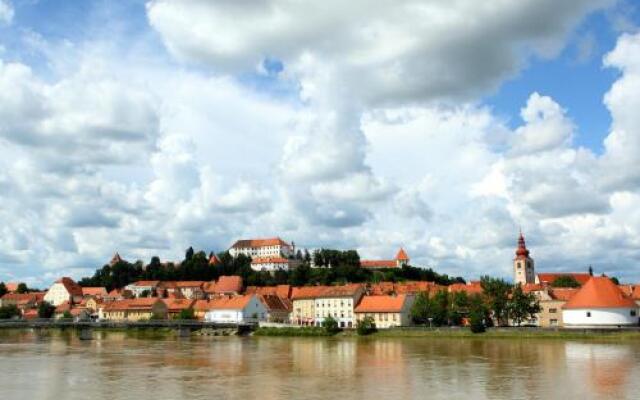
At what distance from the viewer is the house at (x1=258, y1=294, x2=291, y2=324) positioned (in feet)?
379

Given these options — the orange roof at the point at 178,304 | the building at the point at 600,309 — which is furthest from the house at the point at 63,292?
the building at the point at 600,309

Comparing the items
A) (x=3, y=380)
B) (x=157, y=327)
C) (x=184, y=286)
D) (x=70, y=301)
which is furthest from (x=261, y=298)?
(x=3, y=380)

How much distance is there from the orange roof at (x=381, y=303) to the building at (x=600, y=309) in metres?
21.4

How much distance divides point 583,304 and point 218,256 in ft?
393

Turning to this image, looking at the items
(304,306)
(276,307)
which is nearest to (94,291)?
(276,307)

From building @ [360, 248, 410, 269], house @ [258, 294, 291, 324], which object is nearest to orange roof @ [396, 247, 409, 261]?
building @ [360, 248, 410, 269]

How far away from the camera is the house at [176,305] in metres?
126

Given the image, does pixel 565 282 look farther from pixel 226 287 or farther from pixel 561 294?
pixel 226 287

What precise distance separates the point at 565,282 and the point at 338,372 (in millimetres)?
91576

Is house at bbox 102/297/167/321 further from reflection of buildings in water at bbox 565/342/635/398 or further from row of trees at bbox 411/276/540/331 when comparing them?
reflection of buildings in water at bbox 565/342/635/398

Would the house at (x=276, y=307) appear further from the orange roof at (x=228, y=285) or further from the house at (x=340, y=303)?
the orange roof at (x=228, y=285)

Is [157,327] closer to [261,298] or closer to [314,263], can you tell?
[261,298]

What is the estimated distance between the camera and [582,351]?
54344 millimetres

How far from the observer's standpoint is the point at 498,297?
77062mm
